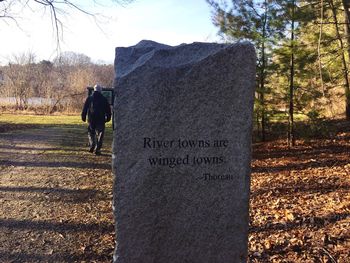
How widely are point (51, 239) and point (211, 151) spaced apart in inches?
122

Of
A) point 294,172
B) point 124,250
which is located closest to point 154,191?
point 124,250

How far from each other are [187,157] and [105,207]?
381 cm

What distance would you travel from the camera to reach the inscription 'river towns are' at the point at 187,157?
3639 millimetres

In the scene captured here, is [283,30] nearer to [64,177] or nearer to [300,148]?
[300,148]

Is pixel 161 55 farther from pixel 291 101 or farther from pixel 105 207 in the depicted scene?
pixel 291 101

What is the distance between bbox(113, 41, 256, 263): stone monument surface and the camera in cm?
361

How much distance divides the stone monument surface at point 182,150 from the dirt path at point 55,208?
1702 mm

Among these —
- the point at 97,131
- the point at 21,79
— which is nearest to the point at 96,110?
the point at 97,131

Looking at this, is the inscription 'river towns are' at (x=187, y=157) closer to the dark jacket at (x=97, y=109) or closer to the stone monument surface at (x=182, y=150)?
the stone monument surface at (x=182, y=150)

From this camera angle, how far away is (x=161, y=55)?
369 cm

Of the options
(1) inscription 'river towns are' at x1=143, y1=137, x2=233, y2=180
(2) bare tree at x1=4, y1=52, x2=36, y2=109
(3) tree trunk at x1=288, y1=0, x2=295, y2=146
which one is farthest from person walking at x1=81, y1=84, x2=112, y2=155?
(2) bare tree at x1=4, y1=52, x2=36, y2=109

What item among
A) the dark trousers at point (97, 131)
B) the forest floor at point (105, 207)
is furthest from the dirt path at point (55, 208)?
the dark trousers at point (97, 131)

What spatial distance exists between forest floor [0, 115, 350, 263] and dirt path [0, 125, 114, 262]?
0.01m

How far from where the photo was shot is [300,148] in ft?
43.1
